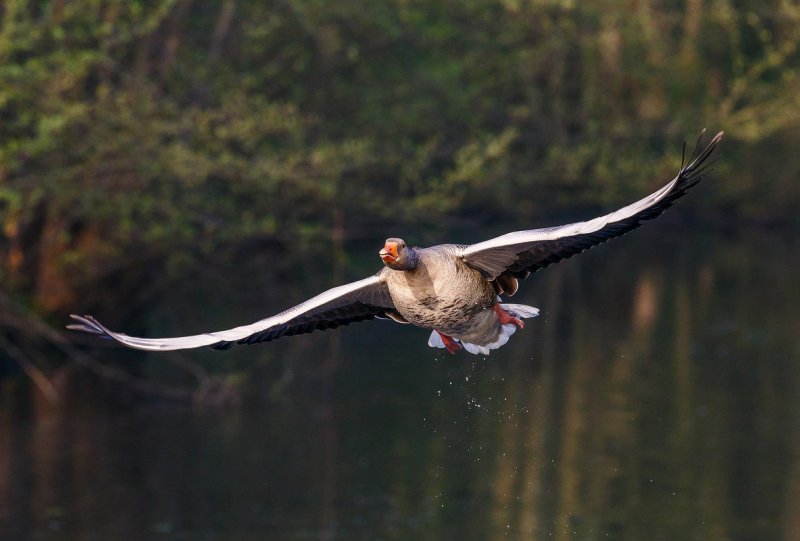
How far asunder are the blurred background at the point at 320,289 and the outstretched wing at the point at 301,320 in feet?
17.8

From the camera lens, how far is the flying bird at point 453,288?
7.25 m

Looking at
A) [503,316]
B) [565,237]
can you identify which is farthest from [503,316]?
[565,237]

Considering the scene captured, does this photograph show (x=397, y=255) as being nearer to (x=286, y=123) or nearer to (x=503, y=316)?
(x=503, y=316)

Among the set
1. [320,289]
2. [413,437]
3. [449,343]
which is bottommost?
[413,437]

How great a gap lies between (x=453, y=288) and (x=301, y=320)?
47.0 inches

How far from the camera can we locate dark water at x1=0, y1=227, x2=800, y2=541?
14078mm

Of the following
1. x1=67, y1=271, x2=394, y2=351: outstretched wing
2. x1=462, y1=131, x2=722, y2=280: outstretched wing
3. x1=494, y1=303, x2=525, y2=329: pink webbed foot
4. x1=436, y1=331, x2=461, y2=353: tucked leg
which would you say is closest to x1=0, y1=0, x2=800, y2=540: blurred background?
x1=436, y1=331, x2=461, y2=353: tucked leg

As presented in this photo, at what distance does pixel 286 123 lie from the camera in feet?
56.4

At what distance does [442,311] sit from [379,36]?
12.9 meters

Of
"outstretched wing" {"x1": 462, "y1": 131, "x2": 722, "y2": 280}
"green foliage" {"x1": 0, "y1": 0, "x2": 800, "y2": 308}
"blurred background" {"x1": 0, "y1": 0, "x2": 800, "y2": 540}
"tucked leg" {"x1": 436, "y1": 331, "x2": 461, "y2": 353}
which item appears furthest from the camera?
"green foliage" {"x1": 0, "y1": 0, "x2": 800, "y2": 308}

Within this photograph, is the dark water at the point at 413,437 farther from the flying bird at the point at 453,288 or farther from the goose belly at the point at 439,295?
the goose belly at the point at 439,295

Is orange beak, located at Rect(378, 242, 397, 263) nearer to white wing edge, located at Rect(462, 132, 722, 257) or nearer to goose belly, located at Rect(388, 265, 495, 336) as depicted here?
goose belly, located at Rect(388, 265, 495, 336)

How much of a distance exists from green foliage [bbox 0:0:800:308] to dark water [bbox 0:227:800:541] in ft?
5.22

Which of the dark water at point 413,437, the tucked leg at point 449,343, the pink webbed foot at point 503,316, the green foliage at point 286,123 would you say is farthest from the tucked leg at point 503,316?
the green foliage at point 286,123
